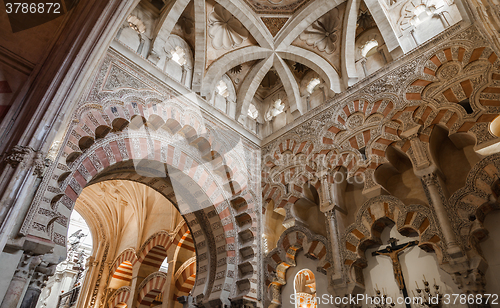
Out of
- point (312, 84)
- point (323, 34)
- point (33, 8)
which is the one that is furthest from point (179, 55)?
point (323, 34)

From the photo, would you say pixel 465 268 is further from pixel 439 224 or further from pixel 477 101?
pixel 477 101

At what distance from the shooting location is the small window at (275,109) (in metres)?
8.46

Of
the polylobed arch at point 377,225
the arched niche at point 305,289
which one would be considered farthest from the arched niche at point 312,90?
the arched niche at point 305,289

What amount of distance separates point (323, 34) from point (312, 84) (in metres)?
1.17

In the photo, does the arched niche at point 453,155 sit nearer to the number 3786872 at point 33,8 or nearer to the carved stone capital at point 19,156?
the carved stone capital at point 19,156

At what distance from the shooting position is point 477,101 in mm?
4922

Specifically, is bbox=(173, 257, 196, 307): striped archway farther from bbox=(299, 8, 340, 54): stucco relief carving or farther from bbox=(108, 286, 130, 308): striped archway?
bbox=(299, 8, 340, 54): stucco relief carving

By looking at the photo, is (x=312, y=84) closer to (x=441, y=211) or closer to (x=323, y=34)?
(x=323, y=34)

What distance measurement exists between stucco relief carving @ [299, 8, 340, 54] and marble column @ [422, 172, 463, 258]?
389 cm

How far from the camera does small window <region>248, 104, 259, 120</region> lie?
27.9ft

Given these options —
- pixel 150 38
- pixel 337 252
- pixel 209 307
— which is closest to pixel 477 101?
pixel 337 252

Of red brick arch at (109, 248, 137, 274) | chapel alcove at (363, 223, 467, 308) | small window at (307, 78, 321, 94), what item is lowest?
chapel alcove at (363, 223, 467, 308)

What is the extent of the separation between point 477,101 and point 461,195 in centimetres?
145

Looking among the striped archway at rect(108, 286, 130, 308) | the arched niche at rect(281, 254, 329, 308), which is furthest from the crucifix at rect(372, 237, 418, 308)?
the striped archway at rect(108, 286, 130, 308)
